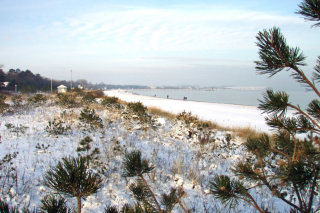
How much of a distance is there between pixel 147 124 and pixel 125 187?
177 inches

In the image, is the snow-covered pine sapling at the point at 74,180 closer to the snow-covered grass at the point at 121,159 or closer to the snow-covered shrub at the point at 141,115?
the snow-covered grass at the point at 121,159

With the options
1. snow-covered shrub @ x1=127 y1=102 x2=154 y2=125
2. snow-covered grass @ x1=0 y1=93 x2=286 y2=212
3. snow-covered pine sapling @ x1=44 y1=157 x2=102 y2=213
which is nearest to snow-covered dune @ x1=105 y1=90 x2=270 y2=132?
snow-covered grass @ x1=0 y1=93 x2=286 y2=212

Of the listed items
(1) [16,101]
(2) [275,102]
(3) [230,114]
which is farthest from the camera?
(3) [230,114]

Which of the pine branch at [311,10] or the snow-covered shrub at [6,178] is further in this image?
the snow-covered shrub at [6,178]

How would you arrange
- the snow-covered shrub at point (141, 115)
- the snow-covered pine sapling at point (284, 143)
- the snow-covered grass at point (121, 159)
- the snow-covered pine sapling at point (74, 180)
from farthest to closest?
the snow-covered shrub at point (141, 115) → the snow-covered grass at point (121, 159) → the snow-covered pine sapling at point (284, 143) → the snow-covered pine sapling at point (74, 180)

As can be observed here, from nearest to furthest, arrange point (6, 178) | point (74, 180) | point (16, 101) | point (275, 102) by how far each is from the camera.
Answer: point (74, 180) < point (275, 102) < point (6, 178) < point (16, 101)

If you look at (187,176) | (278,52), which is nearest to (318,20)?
(278,52)

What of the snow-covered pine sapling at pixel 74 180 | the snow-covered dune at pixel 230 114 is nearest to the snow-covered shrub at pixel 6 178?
the snow-covered pine sapling at pixel 74 180

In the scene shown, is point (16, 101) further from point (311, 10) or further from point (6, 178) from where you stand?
point (311, 10)

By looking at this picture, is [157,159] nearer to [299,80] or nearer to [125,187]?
[125,187]

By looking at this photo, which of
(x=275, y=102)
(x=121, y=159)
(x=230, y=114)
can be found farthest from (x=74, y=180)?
(x=230, y=114)

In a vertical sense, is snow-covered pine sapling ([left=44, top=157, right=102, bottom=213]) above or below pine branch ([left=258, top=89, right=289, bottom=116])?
below

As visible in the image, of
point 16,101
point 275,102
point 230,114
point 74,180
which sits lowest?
point 230,114

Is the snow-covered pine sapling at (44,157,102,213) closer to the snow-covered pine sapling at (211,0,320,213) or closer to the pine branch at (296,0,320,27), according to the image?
the snow-covered pine sapling at (211,0,320,213)
